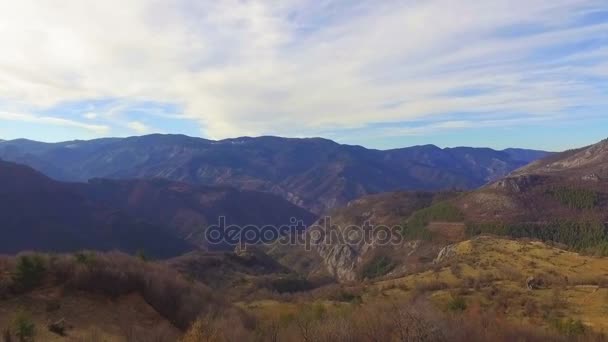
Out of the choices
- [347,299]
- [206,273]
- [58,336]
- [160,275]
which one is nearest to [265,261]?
[206,273]

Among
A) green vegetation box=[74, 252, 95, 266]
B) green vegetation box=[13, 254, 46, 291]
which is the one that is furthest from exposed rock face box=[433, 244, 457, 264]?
green vegetation box=[13, 254, 46, 291]

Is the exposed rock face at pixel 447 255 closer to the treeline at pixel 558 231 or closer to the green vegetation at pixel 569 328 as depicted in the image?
the green vegetation at pixel 569 328

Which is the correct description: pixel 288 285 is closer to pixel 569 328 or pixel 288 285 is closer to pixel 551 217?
pixel 569 328

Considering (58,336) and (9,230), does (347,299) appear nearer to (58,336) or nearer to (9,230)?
(58,336)

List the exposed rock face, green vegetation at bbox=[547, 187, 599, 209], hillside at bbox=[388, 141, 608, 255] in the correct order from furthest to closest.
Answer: green vegetation at bbox=[547, 187, 599, 209], hillside at bbox=[388, 141, 608, 255], the exposed rock face

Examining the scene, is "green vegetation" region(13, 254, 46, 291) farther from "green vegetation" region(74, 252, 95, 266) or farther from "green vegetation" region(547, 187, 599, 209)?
"green vegetation" region(547, 187, 599, 209)

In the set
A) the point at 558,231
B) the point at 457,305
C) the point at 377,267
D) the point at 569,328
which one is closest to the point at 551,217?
the point at 558,231

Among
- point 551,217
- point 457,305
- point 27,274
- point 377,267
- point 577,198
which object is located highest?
point 27,274
